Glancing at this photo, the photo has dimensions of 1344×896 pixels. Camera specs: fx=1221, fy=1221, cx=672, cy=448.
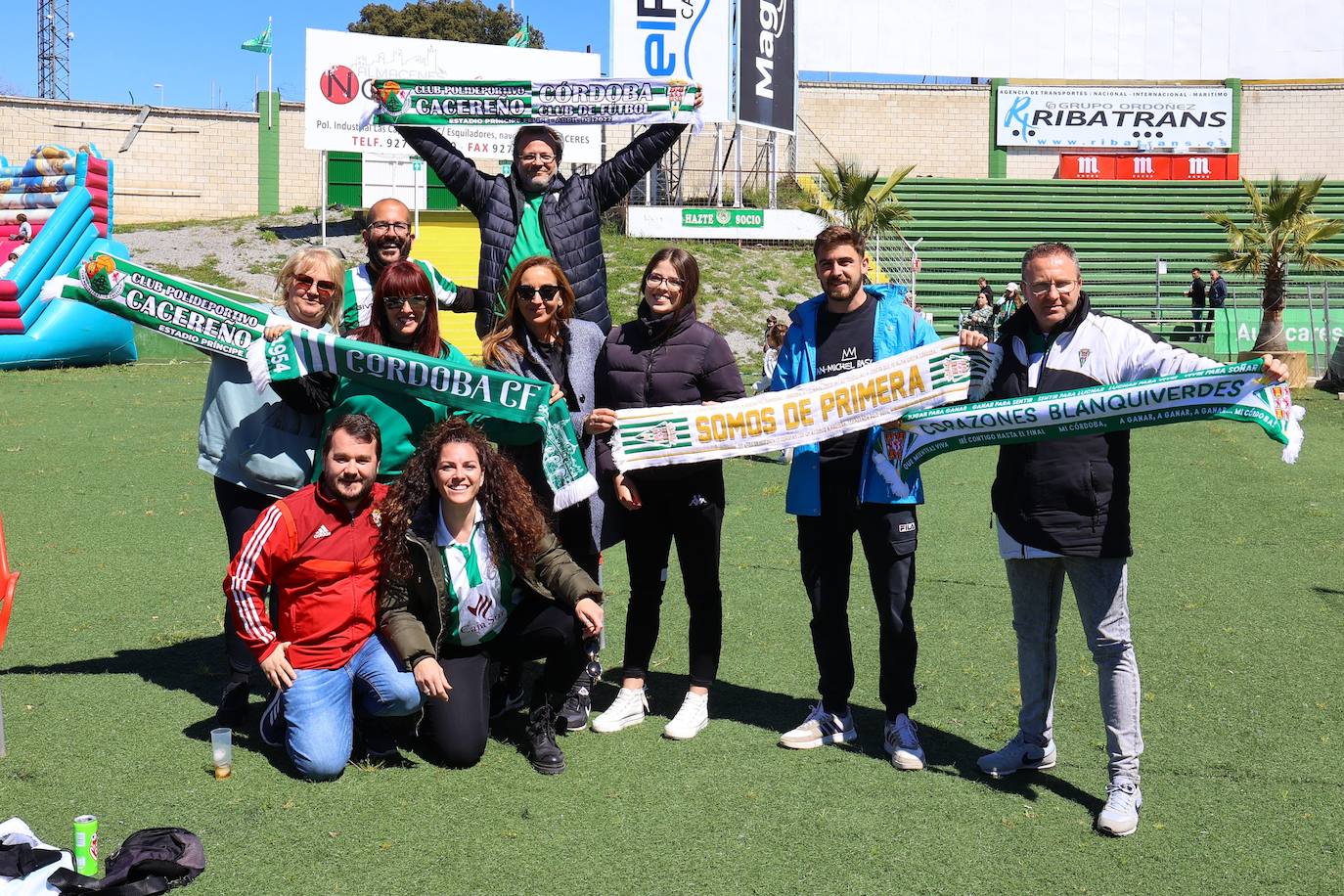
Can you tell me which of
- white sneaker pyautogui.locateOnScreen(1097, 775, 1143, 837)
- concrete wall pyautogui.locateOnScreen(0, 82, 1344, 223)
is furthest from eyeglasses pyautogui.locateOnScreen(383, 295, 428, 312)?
concrete wall pyautogui.locateOnScreen(0, 82, 1344, 223)

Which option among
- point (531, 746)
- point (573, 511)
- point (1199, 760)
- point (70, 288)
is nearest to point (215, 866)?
point (531, 746)

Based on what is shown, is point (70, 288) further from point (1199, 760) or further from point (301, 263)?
point (1199, 760)

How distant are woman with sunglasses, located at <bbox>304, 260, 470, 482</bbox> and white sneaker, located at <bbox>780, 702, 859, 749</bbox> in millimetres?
1820

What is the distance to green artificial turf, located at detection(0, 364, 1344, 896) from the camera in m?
3.65

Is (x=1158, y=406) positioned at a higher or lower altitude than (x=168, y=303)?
lower

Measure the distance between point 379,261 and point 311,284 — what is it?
1.19ft

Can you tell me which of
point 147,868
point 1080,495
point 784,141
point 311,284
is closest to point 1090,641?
point 1080,495

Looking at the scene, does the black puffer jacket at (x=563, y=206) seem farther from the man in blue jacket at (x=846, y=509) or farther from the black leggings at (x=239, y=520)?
the black leggings at (x=239, y=520)

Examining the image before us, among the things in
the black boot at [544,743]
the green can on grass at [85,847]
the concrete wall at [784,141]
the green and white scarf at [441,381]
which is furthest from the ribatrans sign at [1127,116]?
the green can on grass at [85,847]

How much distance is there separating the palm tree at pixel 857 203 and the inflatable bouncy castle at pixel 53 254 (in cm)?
1314

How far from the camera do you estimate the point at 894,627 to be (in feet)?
15.1

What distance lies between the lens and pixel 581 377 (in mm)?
4910

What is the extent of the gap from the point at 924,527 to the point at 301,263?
18.2 ft

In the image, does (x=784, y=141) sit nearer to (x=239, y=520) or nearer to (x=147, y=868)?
(x=239, y=520)
